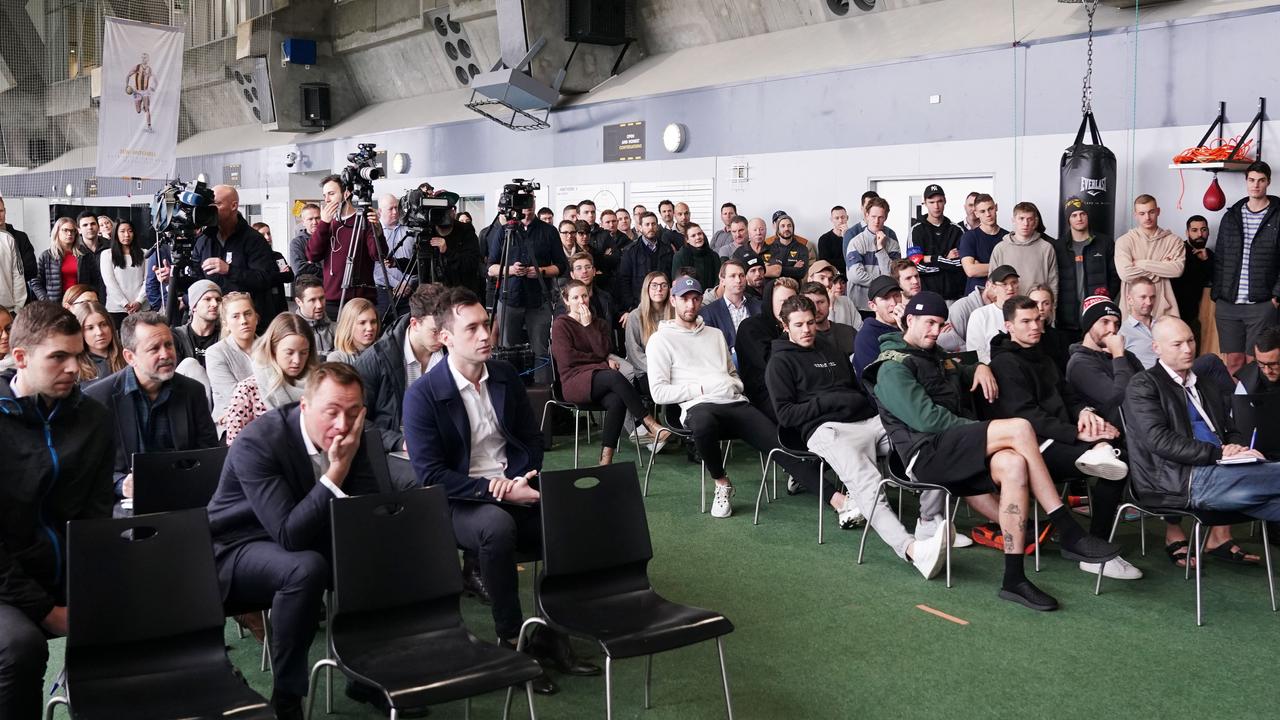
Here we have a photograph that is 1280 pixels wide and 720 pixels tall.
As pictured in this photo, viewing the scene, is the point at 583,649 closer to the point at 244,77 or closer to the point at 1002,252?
the point at 1002,252

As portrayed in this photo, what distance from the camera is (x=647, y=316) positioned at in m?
6.75

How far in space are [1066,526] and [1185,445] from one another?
568 mm

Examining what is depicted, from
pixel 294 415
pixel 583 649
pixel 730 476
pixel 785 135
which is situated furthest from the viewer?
pixel 785 135

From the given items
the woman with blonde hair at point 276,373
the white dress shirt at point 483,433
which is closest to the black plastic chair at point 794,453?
the white dress shirt at point 483,433

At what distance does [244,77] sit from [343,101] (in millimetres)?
2693

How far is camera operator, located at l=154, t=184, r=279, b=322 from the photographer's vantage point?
5887 mm

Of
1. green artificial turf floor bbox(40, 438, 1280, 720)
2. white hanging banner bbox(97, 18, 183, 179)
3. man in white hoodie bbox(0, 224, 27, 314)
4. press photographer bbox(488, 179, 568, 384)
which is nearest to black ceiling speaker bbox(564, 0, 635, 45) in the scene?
white hanging banner bbox(97, 18, 183, 179)

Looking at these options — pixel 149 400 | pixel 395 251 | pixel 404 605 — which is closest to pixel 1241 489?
pixel 404 605

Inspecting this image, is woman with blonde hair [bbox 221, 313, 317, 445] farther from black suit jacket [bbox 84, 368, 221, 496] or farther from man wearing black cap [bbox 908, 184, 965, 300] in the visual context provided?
man wearing black cap [bbox 908, 184, 965, 300]

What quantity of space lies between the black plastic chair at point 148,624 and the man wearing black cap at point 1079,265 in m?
6.20

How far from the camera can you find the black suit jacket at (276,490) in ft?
9.46

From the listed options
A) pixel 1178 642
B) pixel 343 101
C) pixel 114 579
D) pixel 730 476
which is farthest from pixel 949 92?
pixel 343 101

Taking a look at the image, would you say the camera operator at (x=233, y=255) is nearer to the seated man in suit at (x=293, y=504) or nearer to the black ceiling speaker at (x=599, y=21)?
the seated man in suit at (x=293, y=504)

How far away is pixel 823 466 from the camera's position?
5254 millimetres
